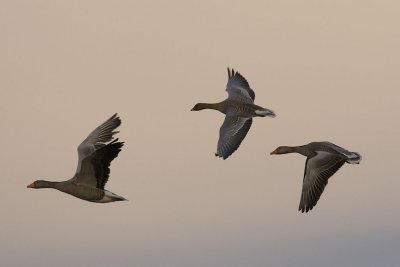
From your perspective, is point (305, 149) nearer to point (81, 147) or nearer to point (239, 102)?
point (239, 102)

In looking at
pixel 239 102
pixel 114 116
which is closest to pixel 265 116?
pixel 239 102

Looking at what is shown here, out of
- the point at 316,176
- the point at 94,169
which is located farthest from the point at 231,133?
the point at 94,169

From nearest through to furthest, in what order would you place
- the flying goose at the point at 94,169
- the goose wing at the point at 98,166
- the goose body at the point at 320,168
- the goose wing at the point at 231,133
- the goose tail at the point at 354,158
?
the goose wing at the point at 98,166, the flying goose at the point at 94,169, the goose tail at the point at 354,158, the goose body at the point at 320,168, the goose wing at the point at 231,133

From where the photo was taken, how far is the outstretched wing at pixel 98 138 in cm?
2738

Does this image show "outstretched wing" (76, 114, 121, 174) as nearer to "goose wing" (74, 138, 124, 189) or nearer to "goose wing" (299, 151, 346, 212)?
"goose wing" (74, 138, 124, 189)

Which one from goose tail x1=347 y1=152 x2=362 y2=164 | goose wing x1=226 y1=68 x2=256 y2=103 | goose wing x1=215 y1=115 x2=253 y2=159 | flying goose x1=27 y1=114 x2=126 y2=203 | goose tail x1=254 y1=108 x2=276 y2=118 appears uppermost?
goose wing x1=226 y1=68 x2=256 y2=103

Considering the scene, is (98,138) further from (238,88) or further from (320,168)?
(238,88)

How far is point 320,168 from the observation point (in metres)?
29.4

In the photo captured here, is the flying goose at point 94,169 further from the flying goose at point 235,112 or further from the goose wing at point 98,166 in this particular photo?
the flying goose at point 235,112

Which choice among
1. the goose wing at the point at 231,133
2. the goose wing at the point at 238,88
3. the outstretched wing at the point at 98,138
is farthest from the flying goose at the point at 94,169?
the goose wing at the point at 238,88

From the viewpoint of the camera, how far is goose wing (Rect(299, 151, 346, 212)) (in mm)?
28984

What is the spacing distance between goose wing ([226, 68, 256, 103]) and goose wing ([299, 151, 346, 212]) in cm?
664

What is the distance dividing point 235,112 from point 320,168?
5878mm

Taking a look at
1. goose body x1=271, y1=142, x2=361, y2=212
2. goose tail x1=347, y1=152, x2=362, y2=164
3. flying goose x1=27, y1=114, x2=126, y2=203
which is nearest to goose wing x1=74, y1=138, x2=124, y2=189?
flying goose x1=27, y1=114, x2=126, y2=203
